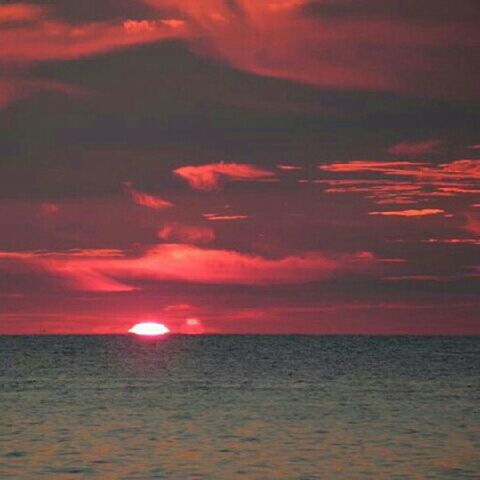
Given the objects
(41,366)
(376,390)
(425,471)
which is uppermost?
(41,366)

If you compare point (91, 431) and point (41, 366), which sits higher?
point (41, 366)

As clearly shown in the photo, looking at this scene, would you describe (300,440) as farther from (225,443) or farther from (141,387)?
(141,387)

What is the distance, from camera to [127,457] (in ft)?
Result: 146

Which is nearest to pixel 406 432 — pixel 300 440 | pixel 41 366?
pixel 300 440

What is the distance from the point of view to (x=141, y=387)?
283 ft

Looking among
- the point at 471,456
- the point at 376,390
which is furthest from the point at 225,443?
the point at 376,390

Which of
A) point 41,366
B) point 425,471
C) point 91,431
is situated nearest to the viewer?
point 425,471

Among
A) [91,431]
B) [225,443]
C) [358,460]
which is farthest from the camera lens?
[91,431]

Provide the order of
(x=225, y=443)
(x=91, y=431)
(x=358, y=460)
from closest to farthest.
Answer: (x=358, y=460)
(x=225, y=443)
(x=91, y=431)

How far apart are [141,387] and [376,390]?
17.4 m

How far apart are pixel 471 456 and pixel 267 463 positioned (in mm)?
8228

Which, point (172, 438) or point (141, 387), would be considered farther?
point (141, 387)

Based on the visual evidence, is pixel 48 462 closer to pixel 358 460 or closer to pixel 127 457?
pixel 127 457

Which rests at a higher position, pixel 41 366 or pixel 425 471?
pixel 41 366
